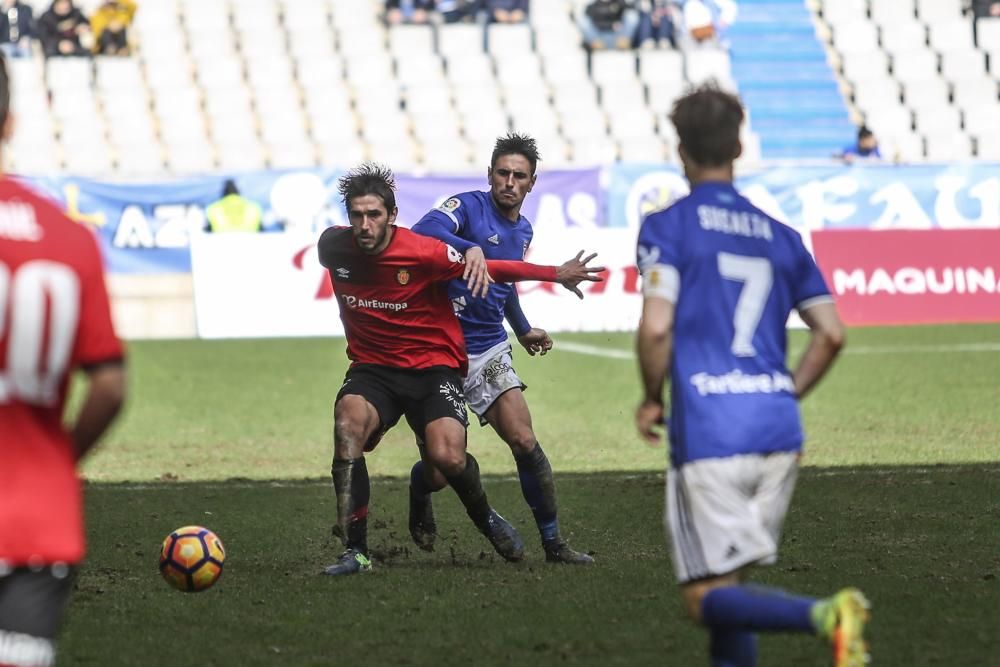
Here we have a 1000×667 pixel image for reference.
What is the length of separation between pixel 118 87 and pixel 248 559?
20.2m

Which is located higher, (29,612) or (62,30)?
(62,30)

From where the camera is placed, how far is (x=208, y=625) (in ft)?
22.0

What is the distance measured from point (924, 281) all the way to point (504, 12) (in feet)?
34.6

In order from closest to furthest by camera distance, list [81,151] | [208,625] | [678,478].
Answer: [678,478] → [208,625] → [81,151]

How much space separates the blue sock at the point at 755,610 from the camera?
15.0 feet

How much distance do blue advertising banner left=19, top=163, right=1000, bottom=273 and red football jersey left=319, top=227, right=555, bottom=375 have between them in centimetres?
1411

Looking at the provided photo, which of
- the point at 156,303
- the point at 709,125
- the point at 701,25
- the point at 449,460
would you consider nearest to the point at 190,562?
the point at 449,460

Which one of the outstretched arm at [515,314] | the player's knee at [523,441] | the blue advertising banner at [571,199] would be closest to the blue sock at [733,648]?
the player's knee at [523,441]

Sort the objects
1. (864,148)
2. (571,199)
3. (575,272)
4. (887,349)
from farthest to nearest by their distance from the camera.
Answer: (864,148)
(571,199)
(887,349)
(575,272)

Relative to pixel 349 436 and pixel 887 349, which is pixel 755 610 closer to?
pixel 349 436

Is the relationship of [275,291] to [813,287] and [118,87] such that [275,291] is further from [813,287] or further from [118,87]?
[813,287]

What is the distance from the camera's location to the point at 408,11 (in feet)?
96.4

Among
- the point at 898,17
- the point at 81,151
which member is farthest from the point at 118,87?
the point at 898,17

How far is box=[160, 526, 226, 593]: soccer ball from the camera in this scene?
7.23m
